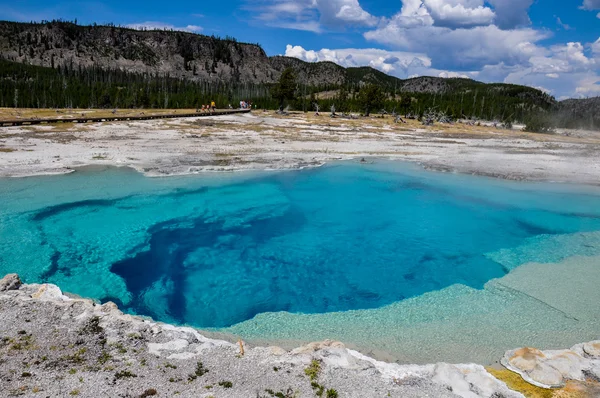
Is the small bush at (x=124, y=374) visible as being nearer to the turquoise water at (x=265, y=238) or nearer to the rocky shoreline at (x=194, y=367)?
the rocky shoreline at (x=194, y=367)

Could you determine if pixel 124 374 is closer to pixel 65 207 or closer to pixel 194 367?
pixel 194 367

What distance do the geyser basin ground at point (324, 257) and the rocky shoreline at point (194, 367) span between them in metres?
1.49

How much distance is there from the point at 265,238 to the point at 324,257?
3.22 m

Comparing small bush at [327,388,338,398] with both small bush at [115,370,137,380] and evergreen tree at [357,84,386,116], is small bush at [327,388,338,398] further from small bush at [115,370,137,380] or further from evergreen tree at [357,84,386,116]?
evergreen tree at [357,84,386,116]

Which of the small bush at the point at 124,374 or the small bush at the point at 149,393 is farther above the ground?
the small bush at the point at 149,393

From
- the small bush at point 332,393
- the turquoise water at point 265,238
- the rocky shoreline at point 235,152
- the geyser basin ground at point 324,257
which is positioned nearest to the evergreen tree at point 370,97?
the rocky shoreline at point 235,152

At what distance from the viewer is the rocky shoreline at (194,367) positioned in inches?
280

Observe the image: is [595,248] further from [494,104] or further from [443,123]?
[494,104]

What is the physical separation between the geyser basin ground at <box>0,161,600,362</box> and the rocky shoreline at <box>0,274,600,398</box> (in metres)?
1.49

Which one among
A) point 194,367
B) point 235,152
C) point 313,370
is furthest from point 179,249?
point 235,152

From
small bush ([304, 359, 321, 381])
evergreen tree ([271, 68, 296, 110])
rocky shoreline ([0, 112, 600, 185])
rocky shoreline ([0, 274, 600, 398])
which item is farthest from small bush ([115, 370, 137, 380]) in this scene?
evergreen tree ([271, 68, 296, 110])

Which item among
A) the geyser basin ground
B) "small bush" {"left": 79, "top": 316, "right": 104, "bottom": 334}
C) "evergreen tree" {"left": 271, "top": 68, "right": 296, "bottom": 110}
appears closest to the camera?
"small bush" {"left": 79, "top": 316, "right": 104, "bottom": 334}

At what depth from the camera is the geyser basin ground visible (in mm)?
11445

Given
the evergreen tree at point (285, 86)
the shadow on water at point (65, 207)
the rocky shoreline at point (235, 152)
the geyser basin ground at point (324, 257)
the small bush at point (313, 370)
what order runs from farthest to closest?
1. the evergreen tree at point (285, 86)
2. the rocky shoreline at point (235, 152)
3. the shadow on water at point (65, 207)
4. the geyser basin ground at point (324, 257)
5. the small bush at point (313, 370)
